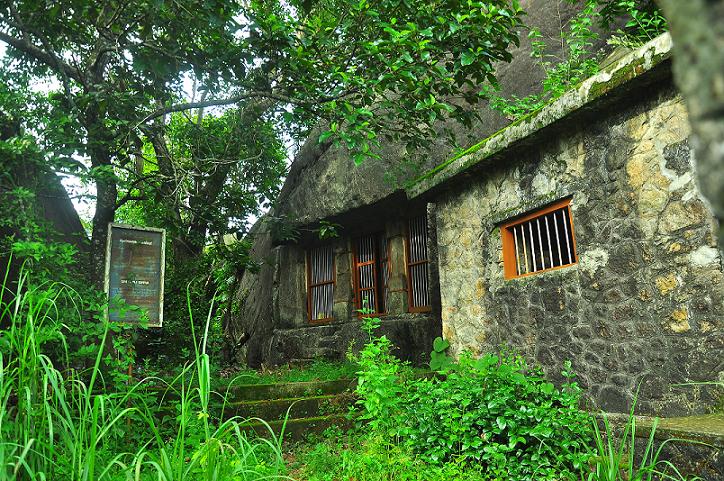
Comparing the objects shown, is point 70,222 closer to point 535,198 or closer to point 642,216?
point 535,198

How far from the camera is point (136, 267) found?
209 inches

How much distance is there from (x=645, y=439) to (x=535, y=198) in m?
2.34

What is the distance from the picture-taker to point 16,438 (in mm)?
2094

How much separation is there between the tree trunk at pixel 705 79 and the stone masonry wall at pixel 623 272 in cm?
370

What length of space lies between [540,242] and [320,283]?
233 inches

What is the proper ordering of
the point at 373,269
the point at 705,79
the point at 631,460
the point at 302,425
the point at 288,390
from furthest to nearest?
the point at 373,269, the point at 288,390, the point at 302,425, the point at 631,460, the point at 705,79

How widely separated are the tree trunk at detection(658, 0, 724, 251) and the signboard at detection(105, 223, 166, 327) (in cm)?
518

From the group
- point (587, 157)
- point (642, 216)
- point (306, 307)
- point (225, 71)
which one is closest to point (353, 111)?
point (225, 71)

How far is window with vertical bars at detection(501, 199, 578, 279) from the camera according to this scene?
16.3 ft

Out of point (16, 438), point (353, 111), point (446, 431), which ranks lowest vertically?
point (446, 431)

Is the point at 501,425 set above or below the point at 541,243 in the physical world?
below

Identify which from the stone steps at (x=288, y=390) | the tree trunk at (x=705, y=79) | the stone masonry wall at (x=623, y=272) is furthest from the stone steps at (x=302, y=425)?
the tree trunk at (x=705, y=79)

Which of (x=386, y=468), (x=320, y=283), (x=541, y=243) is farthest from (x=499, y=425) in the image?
(x=320, y=283)

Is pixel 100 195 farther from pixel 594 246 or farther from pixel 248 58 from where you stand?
pixel 594 246
